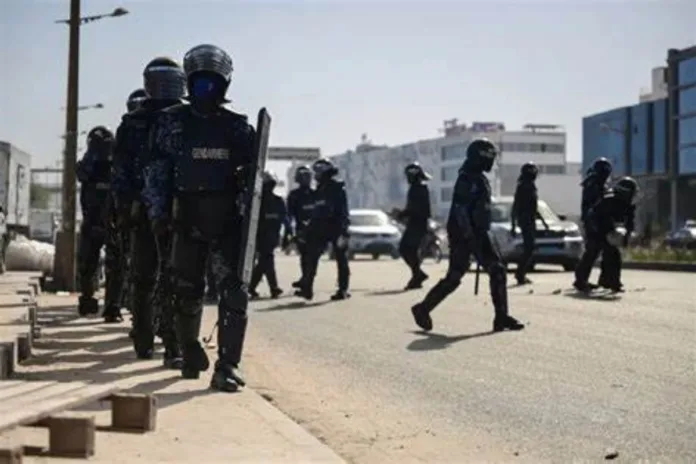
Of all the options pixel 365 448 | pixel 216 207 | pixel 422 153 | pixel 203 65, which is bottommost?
pixel 365 448

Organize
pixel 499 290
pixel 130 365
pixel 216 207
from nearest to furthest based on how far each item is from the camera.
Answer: pixel 216 207
pixel 130 365
pixel 499 290

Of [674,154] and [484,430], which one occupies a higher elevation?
[674,154]

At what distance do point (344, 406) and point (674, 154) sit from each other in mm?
64920

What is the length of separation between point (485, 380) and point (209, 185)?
8.33 feet

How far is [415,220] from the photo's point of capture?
19234 millimetres

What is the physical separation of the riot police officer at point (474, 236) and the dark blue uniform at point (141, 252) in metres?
3.87

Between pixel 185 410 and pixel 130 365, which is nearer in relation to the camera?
pixel 185 410

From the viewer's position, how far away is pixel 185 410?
20.6ft

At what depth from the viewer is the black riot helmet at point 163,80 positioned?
28.5 feet

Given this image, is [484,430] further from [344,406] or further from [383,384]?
[383,384]

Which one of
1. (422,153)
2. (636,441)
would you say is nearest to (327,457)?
(636,441)

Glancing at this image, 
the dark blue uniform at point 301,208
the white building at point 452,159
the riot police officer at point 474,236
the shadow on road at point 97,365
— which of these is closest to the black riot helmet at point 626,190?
the dark blue uniform at point 301,208

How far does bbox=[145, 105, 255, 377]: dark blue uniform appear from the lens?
7051 millimetres

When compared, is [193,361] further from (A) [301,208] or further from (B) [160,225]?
(A) [301,208]
